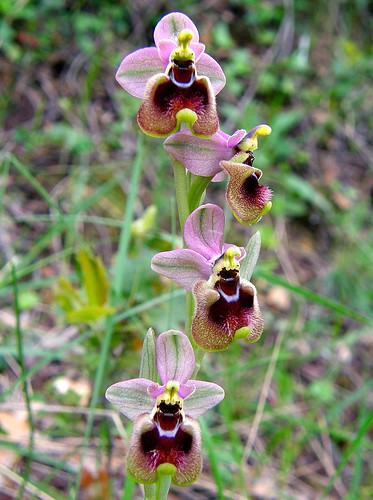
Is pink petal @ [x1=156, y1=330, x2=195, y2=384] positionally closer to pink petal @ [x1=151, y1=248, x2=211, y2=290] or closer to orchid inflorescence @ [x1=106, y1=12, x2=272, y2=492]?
orchid inflorescence @ [x1=106, y1=12, x2=272, y2=492]

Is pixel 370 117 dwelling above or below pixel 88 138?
above

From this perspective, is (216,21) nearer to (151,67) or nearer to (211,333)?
(151,67)

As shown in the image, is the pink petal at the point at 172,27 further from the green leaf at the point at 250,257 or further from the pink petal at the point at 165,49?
the green leaf at the point at 250,257

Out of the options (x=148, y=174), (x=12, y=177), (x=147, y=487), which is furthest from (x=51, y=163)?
(x=147, y=487)

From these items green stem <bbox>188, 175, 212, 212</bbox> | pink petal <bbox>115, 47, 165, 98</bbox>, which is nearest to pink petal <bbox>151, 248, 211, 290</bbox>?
green stem <bbox>188, 175, 212, 212</bbox>

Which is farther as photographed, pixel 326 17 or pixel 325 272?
pixel 326 17

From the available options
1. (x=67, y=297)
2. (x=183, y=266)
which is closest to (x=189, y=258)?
(x=183, y=266)
